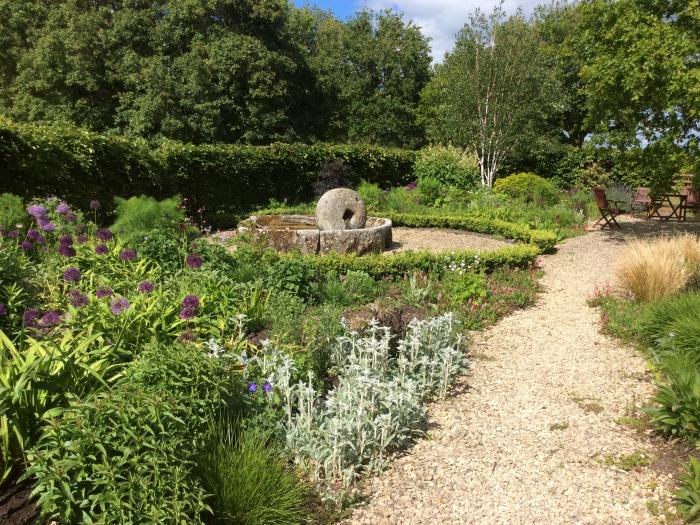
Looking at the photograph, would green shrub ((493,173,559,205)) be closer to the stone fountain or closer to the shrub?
the stone fountain

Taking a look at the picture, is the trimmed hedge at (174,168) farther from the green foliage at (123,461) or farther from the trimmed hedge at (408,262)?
the green foliage at (123,461)

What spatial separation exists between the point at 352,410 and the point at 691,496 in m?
2.12

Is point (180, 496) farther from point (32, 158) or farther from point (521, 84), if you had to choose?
point (521, 84)

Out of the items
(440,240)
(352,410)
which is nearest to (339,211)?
(440,240)

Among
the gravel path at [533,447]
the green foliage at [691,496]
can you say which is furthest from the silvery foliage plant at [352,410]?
the green foliage at [691,496]

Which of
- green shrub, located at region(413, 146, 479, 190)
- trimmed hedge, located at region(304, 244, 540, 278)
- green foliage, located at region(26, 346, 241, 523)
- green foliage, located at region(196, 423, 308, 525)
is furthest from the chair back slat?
green foliage, located at region(26, 346, 241, 523)

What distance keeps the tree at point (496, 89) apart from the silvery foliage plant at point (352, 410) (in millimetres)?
A: 15191

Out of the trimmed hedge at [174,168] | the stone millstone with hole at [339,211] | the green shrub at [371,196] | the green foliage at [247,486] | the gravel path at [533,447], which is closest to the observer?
the green foliage at [247,486]

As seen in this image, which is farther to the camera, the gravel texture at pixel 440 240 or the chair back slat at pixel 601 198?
the chair back slat at pixel 601 198

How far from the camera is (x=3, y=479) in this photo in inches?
95.5

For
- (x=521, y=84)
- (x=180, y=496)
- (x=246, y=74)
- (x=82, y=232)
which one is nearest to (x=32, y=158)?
(x=82, y=232)

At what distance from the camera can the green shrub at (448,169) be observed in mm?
16531

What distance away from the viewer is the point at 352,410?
11.3 ft

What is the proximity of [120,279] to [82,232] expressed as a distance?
63.2 inches
